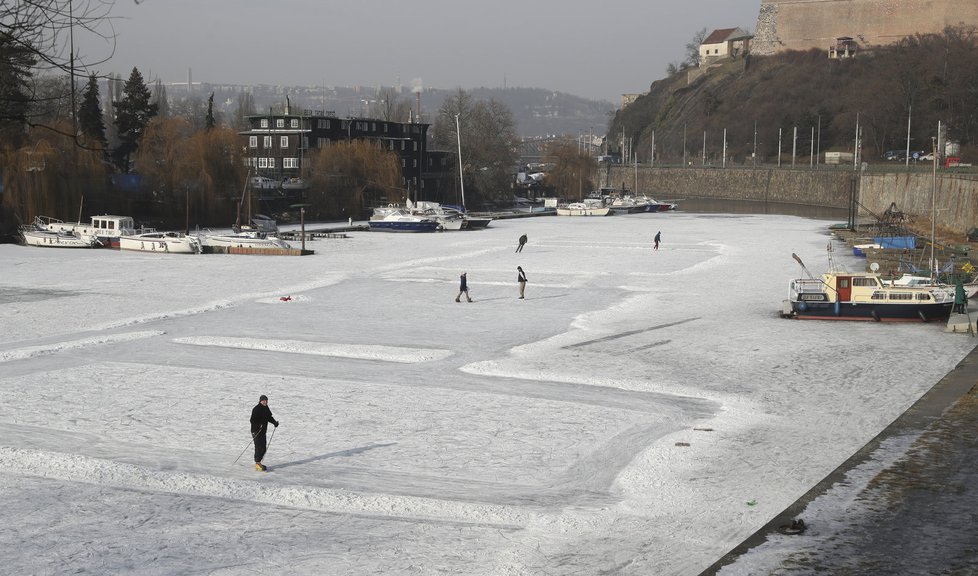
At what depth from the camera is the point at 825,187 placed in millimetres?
131500

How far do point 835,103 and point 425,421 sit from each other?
15145cm

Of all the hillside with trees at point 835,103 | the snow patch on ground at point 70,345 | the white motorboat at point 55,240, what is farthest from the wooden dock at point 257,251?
the hillside with trees at point 835,103

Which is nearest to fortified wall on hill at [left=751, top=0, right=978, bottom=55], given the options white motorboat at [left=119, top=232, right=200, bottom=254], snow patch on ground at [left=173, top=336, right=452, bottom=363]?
white motorboat at [left=119, top=232, right=200, bottom=254]

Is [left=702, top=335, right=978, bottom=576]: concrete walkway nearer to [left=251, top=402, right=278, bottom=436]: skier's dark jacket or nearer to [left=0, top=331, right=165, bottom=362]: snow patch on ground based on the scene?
[left=251, top=402, right=278, bottom=436]: skier's dark jacket

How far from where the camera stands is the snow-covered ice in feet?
45.2

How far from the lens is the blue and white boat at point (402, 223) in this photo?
77000mm

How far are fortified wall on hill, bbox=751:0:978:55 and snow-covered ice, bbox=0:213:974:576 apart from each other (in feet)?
490

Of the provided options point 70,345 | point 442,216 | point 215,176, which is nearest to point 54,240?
point 215,176

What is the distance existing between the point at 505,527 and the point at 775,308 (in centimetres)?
2335

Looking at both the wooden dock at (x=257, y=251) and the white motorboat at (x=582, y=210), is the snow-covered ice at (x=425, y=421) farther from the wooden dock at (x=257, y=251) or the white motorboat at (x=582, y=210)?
the white motorboat at (x=582, y=210)

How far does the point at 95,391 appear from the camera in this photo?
22.2 metres

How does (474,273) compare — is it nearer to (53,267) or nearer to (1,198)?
(53,267)

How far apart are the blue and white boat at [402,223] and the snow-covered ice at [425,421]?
1416 inches

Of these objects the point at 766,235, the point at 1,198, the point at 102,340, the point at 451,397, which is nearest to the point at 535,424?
the point at 451,397
